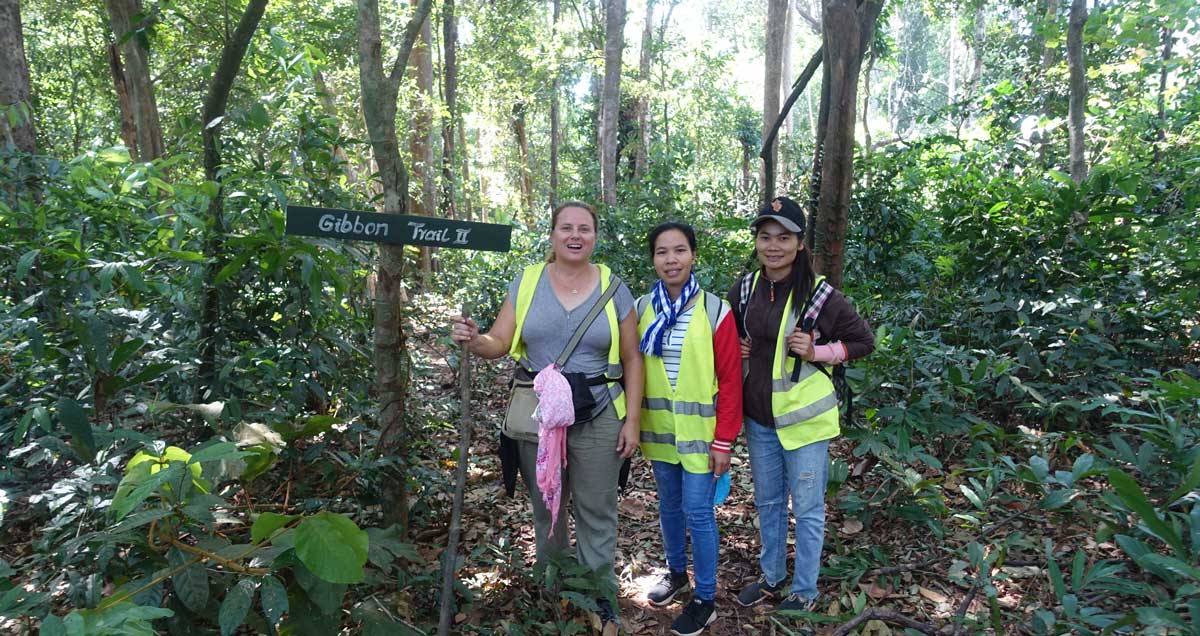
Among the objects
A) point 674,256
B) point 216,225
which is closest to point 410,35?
point 216,225

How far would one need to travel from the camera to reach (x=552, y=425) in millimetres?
2809

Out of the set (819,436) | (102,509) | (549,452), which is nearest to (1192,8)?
(819,436)

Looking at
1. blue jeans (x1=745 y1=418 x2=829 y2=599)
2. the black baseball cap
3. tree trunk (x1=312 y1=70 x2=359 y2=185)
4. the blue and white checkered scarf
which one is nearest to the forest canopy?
tree trunk (x1=312 y1=70 x2=359 y2=185)

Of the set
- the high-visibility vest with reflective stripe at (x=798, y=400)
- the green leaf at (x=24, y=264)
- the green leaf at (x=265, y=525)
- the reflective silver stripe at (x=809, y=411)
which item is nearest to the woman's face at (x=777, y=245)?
the high-visibility vest with reflective stripe at (x=798, y=400)

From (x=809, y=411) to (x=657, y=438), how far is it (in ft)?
2.10

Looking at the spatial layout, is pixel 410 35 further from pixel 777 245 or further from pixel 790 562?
pixel 790 562

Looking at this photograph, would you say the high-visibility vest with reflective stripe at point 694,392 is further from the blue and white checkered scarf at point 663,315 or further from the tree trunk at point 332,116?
the tree trunk at point 332,116

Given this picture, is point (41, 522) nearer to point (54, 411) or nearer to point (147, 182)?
point (54, 411)

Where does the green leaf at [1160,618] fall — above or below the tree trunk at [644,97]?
below

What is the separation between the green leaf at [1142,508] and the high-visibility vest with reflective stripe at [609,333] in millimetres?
1736

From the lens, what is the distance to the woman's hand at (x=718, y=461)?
2.95 meters

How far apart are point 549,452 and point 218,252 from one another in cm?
174

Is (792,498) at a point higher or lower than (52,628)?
lower

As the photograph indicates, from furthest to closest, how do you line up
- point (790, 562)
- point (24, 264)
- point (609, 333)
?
point (790, 562)
point (609, 333)
point (24, 264)
